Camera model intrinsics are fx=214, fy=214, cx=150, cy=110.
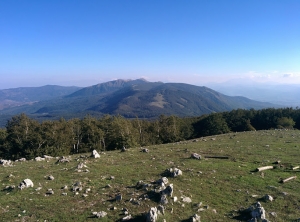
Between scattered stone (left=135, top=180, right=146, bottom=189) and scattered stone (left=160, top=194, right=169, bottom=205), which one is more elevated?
scattered stone (left=160, top=194, right=169, bottom=205)

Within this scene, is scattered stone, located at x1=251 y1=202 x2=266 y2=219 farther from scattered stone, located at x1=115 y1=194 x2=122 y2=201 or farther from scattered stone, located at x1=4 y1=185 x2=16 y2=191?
scattered stone, located at x1=4 y1=185 x2=16 y2=191

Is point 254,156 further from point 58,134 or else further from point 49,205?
point 58,134

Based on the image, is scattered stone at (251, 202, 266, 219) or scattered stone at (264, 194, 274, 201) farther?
scattered stone at (264, 194, 274, 201)

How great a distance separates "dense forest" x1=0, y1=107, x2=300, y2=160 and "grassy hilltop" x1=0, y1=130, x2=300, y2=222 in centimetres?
2883

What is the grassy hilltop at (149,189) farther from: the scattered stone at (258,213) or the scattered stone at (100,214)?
the scattered stone at (258,213)

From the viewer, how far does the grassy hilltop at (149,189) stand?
13094mm

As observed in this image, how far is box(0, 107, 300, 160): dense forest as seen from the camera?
49.2m

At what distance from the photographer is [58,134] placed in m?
52.8

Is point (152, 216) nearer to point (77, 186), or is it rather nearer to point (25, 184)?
point (77, 186)

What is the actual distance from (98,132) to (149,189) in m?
45.9

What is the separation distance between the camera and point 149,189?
15.6m

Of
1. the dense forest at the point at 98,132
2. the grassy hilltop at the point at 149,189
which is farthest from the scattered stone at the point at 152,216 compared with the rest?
the dense forest at the point at 98,132

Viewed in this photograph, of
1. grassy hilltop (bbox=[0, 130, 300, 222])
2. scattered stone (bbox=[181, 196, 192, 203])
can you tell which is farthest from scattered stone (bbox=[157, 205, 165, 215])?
scattered stone (bbox=[181, 196, 192, 203])

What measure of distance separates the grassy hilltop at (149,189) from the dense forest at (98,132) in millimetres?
28830
